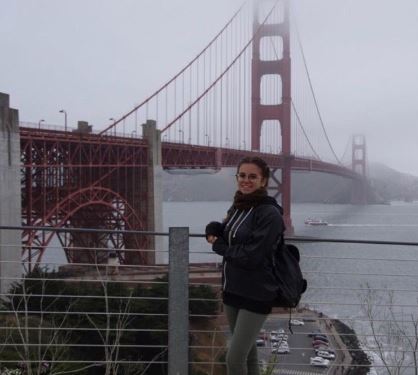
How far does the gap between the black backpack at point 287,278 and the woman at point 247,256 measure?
35 mm

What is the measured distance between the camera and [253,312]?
2.30 m

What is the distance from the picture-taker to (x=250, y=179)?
7.95ft

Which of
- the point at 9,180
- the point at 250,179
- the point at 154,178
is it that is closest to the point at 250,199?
the point at 250,179

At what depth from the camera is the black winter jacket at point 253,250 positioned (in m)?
2.24

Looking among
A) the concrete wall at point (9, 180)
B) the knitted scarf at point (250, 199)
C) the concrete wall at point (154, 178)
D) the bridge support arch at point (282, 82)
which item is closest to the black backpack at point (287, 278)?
the knitted scarf at point (250, 199)

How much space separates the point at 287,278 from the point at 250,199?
323mm

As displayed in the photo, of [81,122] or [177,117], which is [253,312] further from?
[177,117]

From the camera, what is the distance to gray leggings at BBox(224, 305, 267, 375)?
2.31 m

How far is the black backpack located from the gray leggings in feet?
0.34

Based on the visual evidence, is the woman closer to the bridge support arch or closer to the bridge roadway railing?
the bridge roadway railing

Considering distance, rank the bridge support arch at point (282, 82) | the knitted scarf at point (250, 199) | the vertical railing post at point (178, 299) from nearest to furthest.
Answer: the knitted scarf at point (250, 199)
the vertical railing post at point (178, 299)
the bridge support arch at point (282, 82)

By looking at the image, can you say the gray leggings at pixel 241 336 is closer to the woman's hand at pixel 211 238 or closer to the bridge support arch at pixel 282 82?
the woman's hand at pixel 211 238

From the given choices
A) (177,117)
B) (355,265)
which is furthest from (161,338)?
(177,117)

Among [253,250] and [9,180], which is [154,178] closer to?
[9,180]
